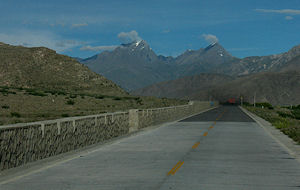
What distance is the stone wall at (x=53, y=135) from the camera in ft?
42.2

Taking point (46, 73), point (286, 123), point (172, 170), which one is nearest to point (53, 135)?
point (172, 170)

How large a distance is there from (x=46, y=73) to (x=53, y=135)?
371ft

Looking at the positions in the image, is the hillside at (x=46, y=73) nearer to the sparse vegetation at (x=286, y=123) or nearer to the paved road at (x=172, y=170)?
the sparse vegetation at (x=286, y=123)

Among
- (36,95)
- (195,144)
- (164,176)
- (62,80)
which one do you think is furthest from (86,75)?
(164,176)

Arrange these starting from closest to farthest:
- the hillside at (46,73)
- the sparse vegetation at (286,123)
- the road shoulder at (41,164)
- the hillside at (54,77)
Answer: the road shoulder at (41,164)
the sparse vegetation at (286,123)
the hillside at (54,77)
the hillside at (46,73)

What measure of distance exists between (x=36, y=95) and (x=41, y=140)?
6396cm

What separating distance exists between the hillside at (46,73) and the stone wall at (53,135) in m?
91.9

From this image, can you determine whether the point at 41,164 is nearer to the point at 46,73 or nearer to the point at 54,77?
the point at 54,77

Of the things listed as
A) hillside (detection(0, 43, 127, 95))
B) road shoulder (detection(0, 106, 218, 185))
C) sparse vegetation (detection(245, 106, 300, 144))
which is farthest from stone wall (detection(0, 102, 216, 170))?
hillside (detection(0, 43, 127, 95))

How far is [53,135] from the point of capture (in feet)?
51.5

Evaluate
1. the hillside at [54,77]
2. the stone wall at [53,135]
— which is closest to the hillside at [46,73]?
the hillside at [54,77]

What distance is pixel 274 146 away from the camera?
772 inches

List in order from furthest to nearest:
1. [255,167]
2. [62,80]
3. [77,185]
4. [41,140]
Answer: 1. [62,80]
2. [41,140]
3. [255,167]
4. [77,185]

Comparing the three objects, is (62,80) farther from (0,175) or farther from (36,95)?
(0,175)
